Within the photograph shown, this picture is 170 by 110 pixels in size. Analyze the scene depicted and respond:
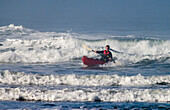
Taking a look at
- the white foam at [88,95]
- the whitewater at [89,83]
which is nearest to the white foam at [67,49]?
the whitewater at [89,83]

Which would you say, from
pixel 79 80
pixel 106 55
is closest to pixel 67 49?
pixel 106 55

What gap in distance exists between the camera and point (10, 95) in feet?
32.2

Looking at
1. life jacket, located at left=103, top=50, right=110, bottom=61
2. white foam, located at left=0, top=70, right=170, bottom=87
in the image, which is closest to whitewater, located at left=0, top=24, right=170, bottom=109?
white foam, located at left=0, top=70, right=170, bottom=87

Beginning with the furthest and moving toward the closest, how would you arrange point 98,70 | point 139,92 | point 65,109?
point 98,70
point 139,92
point 65,109

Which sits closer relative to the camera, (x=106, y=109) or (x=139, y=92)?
(x=106, y=109)

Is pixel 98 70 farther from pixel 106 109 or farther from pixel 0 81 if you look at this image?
pixel 106 109

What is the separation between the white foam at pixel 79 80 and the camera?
484 inches

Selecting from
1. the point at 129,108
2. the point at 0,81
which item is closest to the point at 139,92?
the point at 129,108

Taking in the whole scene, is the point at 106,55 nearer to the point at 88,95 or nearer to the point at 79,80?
the point at 79,80

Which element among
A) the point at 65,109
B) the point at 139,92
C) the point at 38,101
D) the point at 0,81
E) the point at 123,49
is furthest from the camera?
the point at 123,49

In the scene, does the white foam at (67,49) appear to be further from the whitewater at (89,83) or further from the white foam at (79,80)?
the white foam at (79,80)

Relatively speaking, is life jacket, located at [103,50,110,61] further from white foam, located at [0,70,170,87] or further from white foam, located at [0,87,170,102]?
white foam, located at [0,87,170,102]

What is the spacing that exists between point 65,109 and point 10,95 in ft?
7.48

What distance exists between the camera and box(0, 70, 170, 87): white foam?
12289mm
